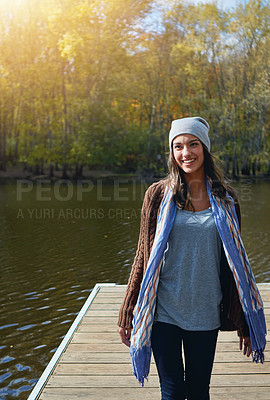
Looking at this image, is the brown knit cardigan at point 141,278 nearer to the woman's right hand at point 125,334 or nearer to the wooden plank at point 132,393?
the woman's right hand at point 125,334

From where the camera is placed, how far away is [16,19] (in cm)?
3231

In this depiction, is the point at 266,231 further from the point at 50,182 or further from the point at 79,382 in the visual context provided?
the point at 50,182

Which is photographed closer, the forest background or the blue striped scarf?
the blue striped scarf

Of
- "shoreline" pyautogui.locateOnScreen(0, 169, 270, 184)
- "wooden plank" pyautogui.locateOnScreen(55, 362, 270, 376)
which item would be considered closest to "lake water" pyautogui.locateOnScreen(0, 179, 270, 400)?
"wooden plank" pyautogui.locateOnScreen(55, 362, 270, 376)

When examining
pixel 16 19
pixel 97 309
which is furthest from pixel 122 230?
pixel 16 19

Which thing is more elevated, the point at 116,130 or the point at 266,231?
the point at 116,130

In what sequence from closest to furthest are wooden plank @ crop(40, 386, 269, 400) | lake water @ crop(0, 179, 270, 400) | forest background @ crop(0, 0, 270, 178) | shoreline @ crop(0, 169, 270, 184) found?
wooden plank @ crop(40, 386, 269, 400) < lake water @ crop(0, 179, 270, 400) < forest background @ crop(0, 0, 270, 178) < shoreline @ crop(0, 169, 270, 184)

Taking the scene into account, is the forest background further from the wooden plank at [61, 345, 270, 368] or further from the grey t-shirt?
the grey t-shirt

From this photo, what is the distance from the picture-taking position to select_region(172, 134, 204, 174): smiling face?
84.1 inches

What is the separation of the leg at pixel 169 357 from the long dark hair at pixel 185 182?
22.4 inches

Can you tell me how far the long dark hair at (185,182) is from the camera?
2.12 m

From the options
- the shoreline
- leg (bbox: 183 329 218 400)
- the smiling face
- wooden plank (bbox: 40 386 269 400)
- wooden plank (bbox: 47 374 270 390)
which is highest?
the smiling face

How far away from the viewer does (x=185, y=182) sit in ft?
7.23

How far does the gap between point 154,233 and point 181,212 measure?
0.53ft
